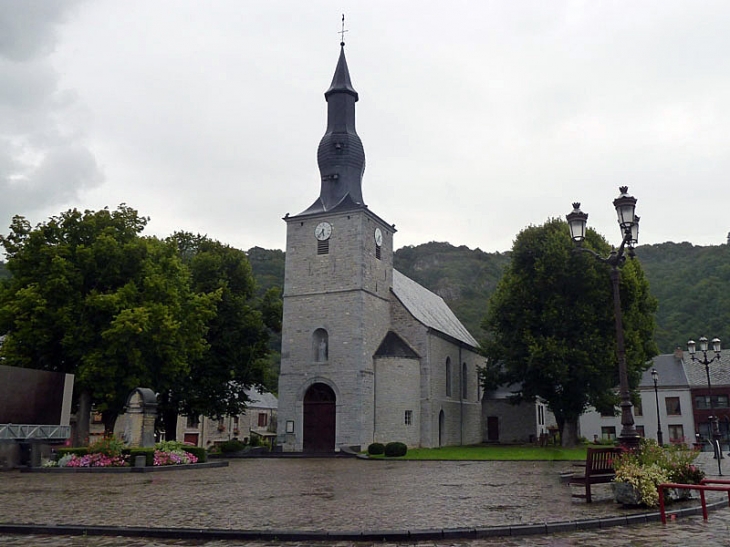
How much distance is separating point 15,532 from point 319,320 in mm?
29487

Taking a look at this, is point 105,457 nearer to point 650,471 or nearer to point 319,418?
point 319,418

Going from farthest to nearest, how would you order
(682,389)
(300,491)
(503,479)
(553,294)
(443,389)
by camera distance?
(682,389) → (443,389) → (553,294) → (503,479) → (300,491)

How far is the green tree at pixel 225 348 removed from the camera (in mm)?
37312

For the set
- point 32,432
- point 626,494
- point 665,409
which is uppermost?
point 665,409

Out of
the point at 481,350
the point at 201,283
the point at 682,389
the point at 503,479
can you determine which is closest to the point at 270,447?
the point at 201,283

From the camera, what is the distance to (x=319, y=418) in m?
37.8

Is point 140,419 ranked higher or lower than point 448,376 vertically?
lower

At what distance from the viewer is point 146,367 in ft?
97.0

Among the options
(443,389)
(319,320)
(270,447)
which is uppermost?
(319,320)

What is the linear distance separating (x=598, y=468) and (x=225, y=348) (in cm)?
2848

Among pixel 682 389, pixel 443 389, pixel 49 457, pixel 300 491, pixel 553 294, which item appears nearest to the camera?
pixel 300 491

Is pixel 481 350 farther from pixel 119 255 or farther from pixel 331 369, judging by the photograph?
pixel 119 255

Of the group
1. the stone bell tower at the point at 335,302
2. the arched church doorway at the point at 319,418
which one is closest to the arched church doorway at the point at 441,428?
the stone bell tower at the point at 335,302

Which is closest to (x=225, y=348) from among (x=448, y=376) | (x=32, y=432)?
(x=32, y=432)
